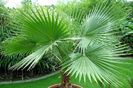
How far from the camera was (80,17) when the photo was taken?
427 centimetres

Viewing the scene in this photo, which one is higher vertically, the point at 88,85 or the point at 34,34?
the point at 34,34

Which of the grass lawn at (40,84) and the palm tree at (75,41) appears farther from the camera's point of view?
the grass lawn at (40,84)

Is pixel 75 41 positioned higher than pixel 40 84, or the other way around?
pixel 75 41

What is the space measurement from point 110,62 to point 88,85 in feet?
8.28

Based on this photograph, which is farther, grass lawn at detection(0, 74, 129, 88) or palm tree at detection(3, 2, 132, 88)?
grass lawn at detection(0, 74, 129, 88)

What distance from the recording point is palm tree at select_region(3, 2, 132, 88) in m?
3.25

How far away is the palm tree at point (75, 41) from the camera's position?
325 cm

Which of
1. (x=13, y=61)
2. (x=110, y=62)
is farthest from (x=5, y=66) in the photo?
(x=110, y=62)

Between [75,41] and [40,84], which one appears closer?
[75,41]

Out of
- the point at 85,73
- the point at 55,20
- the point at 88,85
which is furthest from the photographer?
the point at 88,85

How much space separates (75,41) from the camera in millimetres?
3902

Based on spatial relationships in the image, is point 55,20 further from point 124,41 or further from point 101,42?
point 124,41

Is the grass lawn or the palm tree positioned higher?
the palm tree

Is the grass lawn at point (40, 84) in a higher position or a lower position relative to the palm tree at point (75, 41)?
lower
